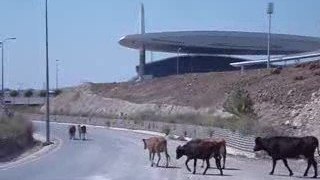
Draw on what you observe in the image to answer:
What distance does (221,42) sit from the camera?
15538 centimetres

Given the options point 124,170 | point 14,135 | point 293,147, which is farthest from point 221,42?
point 293,147

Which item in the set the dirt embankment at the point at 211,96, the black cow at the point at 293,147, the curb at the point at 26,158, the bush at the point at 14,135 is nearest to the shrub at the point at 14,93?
the dirt embankment at the point at 211,96

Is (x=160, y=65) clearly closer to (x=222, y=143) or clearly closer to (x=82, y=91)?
(x=82, y=91)

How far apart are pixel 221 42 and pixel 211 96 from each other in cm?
6005

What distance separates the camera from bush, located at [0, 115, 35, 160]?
5074cm

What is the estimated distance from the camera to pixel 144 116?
3802 inches

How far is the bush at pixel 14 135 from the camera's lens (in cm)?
5074

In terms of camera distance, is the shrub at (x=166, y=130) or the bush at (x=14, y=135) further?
the shrub at (x=166, y=130)

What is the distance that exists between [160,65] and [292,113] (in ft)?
384

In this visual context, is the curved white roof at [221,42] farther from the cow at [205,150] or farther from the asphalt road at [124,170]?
the cow at [205,150]

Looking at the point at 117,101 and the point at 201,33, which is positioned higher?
the point at 201,33

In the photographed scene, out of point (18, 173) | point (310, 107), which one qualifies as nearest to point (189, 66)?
point (310, 107)

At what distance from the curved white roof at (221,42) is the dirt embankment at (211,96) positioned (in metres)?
14.9

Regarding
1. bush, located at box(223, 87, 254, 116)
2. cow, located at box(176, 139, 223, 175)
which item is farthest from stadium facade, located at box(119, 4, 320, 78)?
cow, located at box(176, 139, 223, 175)
